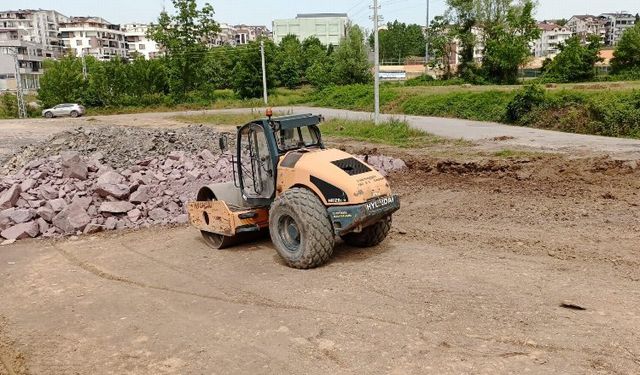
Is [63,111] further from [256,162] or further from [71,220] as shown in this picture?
[256,162]

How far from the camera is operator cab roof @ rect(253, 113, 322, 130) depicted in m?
8.91

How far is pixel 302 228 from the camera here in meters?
8.11

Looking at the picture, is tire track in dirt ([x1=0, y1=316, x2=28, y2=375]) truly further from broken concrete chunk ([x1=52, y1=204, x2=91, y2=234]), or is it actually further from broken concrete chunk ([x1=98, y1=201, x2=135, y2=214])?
broken concrete chunk ([x1=98, y1=201, x2=135, y2=214])

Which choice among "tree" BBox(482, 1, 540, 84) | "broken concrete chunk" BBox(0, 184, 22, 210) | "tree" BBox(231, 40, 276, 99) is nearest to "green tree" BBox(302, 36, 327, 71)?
"tree" BBox(231, 40, 276, 99)

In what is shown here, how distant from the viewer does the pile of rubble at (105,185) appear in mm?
12133

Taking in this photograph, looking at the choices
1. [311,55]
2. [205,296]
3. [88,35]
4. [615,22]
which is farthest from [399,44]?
[205,296]

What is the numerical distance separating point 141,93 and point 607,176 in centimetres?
5202

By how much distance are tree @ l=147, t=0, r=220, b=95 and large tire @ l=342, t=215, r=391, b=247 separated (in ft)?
173

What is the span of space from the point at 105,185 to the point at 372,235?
6.56 meters

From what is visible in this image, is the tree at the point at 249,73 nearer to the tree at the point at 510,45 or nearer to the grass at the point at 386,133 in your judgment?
the tree at the point at 510,45

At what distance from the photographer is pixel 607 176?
1416 centimetres

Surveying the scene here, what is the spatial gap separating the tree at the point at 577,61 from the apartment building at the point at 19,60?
5034cm

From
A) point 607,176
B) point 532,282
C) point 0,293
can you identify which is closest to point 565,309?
point 532,282

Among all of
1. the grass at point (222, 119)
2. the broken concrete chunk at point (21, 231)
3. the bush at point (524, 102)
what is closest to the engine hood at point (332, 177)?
the broken concrete chunk at point (21, 231)
